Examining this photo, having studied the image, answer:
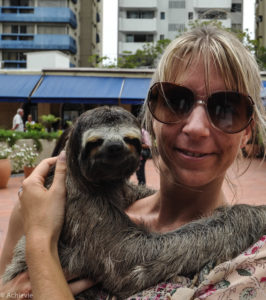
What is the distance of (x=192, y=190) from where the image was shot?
1560 mm

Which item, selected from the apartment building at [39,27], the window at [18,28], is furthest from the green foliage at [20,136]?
the window at [18,28]

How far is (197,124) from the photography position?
52.4 inches

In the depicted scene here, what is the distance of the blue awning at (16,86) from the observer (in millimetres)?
15203

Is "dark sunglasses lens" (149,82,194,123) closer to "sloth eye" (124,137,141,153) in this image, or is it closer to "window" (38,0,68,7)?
"sloth eye" (124,137,141,153)

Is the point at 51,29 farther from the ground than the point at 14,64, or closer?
farther from the ground

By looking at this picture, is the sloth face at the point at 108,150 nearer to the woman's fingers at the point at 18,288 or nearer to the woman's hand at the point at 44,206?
the woman's hand at the point at 44,206

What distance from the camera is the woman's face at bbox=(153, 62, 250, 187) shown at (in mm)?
1334

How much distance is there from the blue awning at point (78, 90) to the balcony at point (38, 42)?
21.8m

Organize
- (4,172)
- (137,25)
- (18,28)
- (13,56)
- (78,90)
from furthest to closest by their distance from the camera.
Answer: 1. (13,56)
2. (18,28)
3. (137,25)
4. (78,90)
5. (4,172)

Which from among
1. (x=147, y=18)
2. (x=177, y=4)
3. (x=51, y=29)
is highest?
(x=177, y=4)

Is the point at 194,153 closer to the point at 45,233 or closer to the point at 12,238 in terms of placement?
the point at 45,233

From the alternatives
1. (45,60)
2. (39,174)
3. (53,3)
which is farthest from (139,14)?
(39,174)

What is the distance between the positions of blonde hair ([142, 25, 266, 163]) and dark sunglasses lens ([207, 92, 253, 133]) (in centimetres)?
4

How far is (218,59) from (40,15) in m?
39.8
